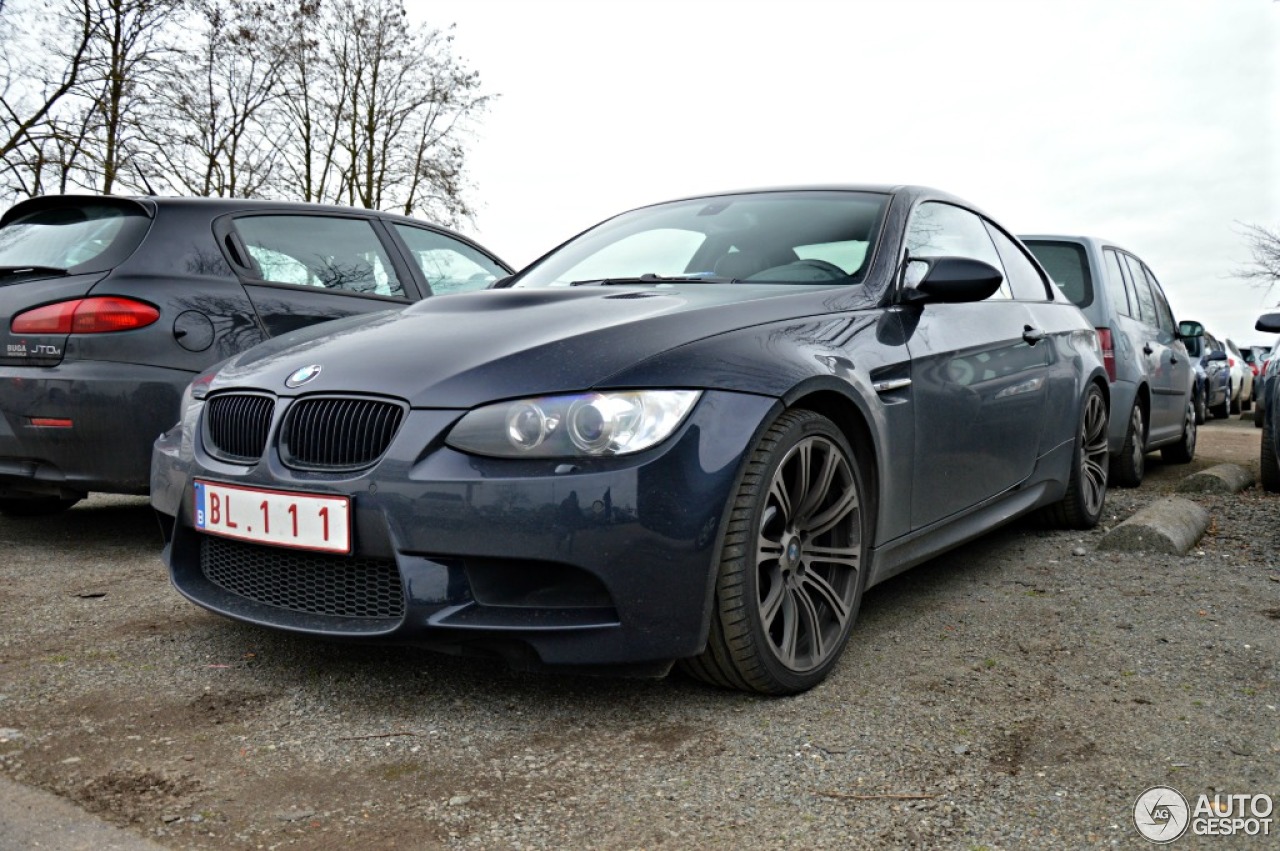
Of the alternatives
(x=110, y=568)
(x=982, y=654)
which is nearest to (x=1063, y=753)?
(x=982, y=654)

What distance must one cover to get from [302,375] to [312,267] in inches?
93.9

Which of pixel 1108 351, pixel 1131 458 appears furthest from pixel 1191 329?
pixel 1108 351

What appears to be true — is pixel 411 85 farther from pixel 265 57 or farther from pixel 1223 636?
pixel 1223 636

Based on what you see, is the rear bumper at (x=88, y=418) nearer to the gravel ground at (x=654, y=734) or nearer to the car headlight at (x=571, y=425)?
the gravel ground at (x=654, y=734)

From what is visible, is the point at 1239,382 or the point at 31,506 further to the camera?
the point at 1239,382

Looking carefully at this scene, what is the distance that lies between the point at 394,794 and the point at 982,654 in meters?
1.73

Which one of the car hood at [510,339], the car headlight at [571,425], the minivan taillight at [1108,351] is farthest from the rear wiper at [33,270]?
the minivan taillight at [1108,351]

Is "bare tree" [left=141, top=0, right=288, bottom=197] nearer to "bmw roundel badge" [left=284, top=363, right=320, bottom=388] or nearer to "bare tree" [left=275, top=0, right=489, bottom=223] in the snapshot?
"bare tree" [left=275, top=0, right=489, bottom=223]

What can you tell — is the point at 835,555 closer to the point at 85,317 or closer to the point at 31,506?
the point at 85,317

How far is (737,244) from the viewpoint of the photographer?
12.1 ft

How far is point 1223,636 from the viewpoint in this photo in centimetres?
331

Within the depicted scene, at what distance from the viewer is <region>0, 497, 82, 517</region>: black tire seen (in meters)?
5.38

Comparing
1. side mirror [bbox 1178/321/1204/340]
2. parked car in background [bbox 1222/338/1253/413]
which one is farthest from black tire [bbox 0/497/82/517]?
parked car in background [bbox 1222/338/1253/413]

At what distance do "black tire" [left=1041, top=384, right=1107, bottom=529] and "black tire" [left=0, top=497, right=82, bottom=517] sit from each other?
4620mm
